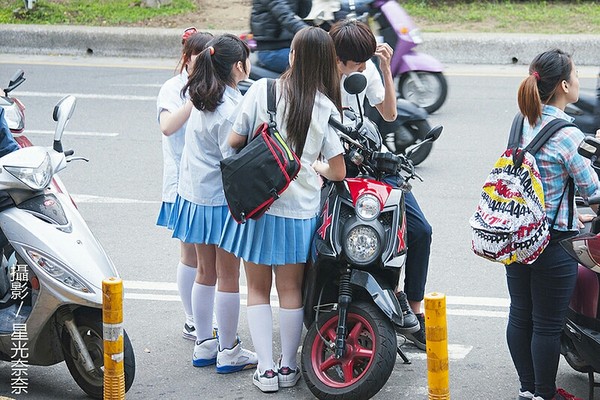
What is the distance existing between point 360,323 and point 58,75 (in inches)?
384

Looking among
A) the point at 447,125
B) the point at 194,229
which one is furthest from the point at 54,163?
the point at 447,125

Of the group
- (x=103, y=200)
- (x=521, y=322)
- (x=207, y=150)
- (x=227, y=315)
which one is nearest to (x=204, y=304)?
(x=227, y=315)

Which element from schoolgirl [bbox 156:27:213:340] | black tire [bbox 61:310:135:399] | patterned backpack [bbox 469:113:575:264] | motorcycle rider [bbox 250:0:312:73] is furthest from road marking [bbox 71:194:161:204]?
patterned backpack [bbox 469:113:575:264]

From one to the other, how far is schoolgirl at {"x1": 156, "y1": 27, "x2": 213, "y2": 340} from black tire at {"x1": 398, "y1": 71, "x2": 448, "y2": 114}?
5.42 meters

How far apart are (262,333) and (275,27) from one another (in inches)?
145

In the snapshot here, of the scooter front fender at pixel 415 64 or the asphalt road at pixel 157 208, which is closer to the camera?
the asphalt road at pixel 157 208

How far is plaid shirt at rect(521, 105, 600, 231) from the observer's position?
4.22 metres

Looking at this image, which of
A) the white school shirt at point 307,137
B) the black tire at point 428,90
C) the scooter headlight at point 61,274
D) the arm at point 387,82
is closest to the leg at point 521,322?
the white school shirt at point 307,137

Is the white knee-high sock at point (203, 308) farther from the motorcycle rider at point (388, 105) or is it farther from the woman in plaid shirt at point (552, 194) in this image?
the woman in plaid shirt at point (552, 194)

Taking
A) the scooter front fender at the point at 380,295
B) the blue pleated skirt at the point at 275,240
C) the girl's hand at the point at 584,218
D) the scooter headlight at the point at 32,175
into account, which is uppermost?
the scooter headlight at the point at 32,175

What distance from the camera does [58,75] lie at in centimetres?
1352

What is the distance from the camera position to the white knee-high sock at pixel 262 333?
16.2 ft

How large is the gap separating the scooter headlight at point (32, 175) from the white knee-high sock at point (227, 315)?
106cm

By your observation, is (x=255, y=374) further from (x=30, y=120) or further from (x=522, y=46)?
(x=522, y=46)
